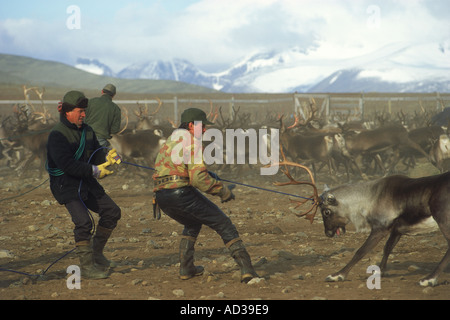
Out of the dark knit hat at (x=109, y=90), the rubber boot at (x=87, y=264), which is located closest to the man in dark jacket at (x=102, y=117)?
the dark knit hat at (x=109, y=90)

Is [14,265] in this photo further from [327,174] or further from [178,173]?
[327,174]

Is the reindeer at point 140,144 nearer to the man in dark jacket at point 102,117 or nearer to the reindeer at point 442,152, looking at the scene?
the man in dark jacket at point 102,117

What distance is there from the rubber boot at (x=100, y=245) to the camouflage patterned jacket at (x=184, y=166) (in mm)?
963

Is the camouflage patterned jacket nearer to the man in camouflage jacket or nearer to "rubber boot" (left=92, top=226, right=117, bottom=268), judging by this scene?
the man in camouflage jacket

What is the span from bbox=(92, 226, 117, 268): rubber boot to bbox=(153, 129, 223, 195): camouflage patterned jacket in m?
0.96

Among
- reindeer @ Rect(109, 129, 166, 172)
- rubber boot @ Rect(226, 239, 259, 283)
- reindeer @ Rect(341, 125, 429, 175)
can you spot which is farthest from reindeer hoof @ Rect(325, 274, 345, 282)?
reindeer @ Rect(341, 125, 429, 175)

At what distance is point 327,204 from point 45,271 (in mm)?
3207

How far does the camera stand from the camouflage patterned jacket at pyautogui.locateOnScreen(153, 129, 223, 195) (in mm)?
5934

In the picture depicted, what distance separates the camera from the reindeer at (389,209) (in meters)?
5.95

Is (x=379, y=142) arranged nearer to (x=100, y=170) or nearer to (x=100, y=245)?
(x=100, y=245)

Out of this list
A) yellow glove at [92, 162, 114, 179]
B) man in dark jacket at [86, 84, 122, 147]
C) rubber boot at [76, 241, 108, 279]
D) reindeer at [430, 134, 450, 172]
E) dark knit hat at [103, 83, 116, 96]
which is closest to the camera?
yellow glove at [92, 162, 114, 179]

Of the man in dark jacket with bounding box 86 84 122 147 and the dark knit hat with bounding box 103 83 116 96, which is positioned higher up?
the dark knit hat with bounding box 103 83 116 96

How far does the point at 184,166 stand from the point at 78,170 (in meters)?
1.08
